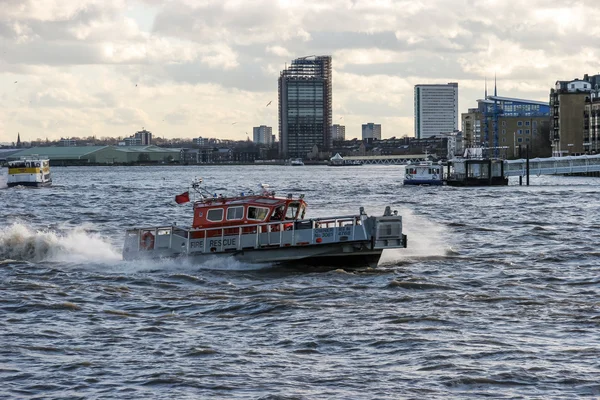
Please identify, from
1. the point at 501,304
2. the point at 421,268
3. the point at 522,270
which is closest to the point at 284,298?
the point at 501,304

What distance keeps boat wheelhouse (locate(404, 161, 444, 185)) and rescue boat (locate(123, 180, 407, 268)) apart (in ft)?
337

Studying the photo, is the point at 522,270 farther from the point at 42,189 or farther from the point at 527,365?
the point at 42,189

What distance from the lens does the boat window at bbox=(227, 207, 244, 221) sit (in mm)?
43094

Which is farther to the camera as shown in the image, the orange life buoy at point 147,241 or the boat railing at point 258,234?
the orange life buoy at point 147,241

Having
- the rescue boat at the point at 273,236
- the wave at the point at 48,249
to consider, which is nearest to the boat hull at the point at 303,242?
the rescue boat at the point at 273,236

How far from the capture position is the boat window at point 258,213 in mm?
42750

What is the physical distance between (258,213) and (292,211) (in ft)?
4.62

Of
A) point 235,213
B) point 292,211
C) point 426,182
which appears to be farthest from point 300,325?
point 426,182

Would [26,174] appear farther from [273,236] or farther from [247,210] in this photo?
[273,236]

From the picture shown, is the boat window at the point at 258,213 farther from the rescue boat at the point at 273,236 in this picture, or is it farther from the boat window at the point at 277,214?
the boat window at the point at 277,214

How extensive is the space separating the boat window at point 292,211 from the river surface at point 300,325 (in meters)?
2.30

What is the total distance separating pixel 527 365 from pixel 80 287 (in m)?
19.2

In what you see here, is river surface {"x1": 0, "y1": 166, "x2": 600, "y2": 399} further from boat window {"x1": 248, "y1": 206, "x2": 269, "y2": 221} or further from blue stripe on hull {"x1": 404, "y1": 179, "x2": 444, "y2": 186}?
blue stripe on hull {"x1": 404, "y1": 179, "x2": 444, "y2": 186}

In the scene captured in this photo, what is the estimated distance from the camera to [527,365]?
26484mm
